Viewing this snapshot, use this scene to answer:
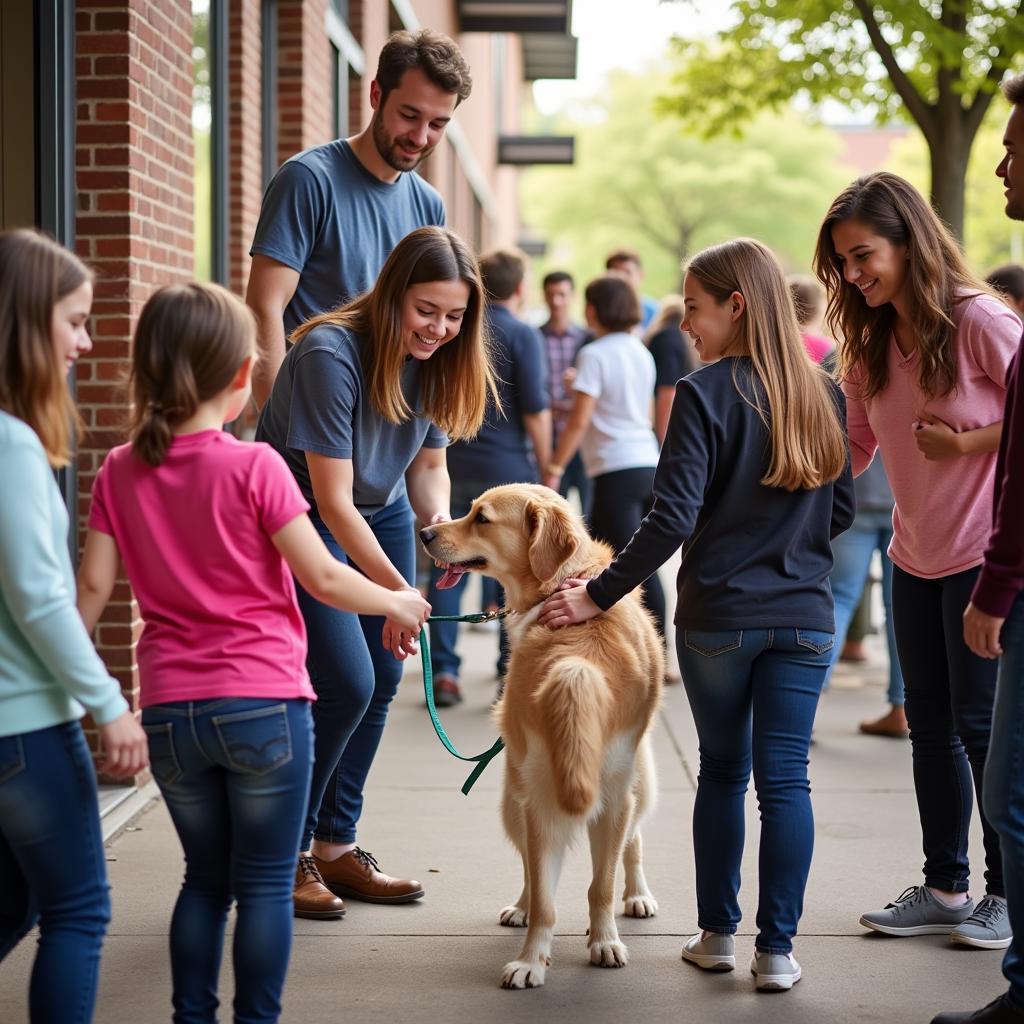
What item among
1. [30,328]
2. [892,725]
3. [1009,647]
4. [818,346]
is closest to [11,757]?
[30,328]

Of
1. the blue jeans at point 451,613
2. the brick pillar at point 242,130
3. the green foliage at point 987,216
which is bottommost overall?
the blue jeans at point 451,613

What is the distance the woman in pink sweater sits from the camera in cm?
380

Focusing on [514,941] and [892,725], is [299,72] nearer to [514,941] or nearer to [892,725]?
[892,725]

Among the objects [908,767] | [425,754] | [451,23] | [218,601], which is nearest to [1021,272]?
[908,767]

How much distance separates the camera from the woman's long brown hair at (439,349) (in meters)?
3.81

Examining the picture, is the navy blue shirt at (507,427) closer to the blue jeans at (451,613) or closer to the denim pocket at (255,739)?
the blue jeans at (451,613)

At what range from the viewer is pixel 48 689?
2607 millimetres

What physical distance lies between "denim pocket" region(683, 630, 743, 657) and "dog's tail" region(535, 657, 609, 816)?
0.26m

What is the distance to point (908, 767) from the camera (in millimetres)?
6230

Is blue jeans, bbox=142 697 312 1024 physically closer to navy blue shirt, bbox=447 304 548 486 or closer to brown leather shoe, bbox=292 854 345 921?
brown leather shoe, bbox=292 854 345 921

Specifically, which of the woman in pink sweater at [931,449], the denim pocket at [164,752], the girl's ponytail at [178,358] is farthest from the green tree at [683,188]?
the denim pocket at [164,752]

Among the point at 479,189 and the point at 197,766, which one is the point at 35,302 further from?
the point at 479,189

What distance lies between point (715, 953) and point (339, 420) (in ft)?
5.85

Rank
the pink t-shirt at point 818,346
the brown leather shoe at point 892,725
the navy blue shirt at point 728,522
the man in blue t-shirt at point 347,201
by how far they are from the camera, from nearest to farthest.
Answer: the navy blue shirt at point 728,522 < the man in blue t-shirt at point 347,201 < the brown leather shoe at point 892,725 < the pink t-shirt at point 818,346
